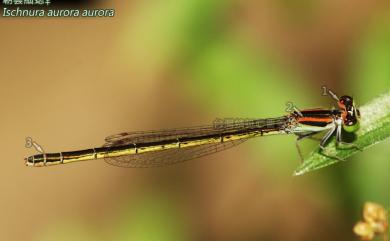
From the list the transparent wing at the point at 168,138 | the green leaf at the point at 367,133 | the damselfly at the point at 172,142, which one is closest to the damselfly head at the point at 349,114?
the green leaf at the point at 367,133

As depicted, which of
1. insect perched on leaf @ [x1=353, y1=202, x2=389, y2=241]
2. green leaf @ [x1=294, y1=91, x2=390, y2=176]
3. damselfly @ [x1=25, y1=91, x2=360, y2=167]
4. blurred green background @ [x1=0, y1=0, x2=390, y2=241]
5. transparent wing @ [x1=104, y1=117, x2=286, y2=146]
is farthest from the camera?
blurred green background @ [x1=0, y1=0, x2=390, y2=241]

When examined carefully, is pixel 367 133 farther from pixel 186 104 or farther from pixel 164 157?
pixel 186 104

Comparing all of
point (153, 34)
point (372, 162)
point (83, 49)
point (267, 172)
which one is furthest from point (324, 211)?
point (83, 49)

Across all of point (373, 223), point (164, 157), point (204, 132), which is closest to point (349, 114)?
point (373, 223)

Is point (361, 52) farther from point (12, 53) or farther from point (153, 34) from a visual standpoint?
point (12, 53)

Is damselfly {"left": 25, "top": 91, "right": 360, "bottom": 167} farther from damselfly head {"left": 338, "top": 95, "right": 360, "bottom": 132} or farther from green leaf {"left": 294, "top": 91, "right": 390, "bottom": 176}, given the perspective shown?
green leaf {"left": 294, "top": 91, "right": 390, "bottom": 176}

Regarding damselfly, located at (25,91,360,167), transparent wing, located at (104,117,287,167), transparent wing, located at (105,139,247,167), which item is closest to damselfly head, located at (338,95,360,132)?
damselfly, located at (25,91,360,167)
